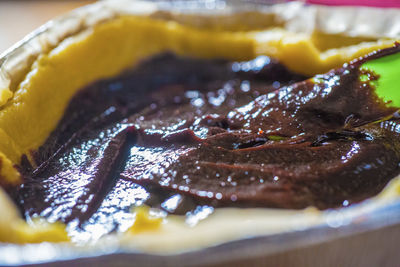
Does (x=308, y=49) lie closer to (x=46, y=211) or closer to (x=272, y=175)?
(x=272, y=175)

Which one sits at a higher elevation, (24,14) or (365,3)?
(24,14)

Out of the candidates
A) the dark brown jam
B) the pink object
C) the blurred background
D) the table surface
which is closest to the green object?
the dark brown jam

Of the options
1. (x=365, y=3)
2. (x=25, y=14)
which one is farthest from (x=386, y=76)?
(x=25, y=14)

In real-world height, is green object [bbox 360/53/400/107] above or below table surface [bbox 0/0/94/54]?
below

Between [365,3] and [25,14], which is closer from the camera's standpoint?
[365,3]

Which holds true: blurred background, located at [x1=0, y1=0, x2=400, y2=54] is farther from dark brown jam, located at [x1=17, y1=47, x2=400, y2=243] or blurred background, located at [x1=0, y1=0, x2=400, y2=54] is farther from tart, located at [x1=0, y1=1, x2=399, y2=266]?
dark brown jam, located at [x1=17, y1=47, x2=400, y2=243]

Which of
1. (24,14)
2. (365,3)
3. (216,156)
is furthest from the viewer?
(24,14)

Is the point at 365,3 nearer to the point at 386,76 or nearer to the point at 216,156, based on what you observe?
the point at 386,76
